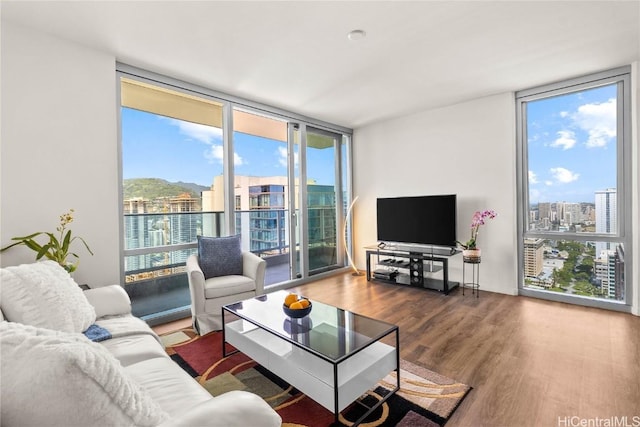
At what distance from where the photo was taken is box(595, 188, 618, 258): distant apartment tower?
3.40 m

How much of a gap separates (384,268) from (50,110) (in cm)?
458

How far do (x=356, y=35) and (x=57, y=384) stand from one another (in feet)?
9.19

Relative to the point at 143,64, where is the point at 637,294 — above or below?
below

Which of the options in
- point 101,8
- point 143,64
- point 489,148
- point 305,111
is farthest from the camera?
point 305,111

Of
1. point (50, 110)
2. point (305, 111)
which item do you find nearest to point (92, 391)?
point (50, 110)

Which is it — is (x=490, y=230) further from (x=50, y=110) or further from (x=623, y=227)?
(x=50, y=110)

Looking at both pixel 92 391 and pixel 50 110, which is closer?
pixel 92 391

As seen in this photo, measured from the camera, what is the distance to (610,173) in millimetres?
3408

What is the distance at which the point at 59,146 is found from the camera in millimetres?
2613

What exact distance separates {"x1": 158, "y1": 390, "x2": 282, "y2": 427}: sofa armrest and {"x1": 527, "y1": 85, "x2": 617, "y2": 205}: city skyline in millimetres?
4239

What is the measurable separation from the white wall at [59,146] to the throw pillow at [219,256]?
2.52 ft

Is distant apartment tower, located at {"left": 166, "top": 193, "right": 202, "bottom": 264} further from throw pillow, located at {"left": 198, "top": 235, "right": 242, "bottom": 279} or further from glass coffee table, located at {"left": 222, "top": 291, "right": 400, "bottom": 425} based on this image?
glass coffee table, located at {"left": 222, "top": 291, "right": 400, "bottom": 425}

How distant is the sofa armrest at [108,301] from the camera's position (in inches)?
84.9

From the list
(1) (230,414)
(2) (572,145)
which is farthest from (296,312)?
(2) (572,145)
